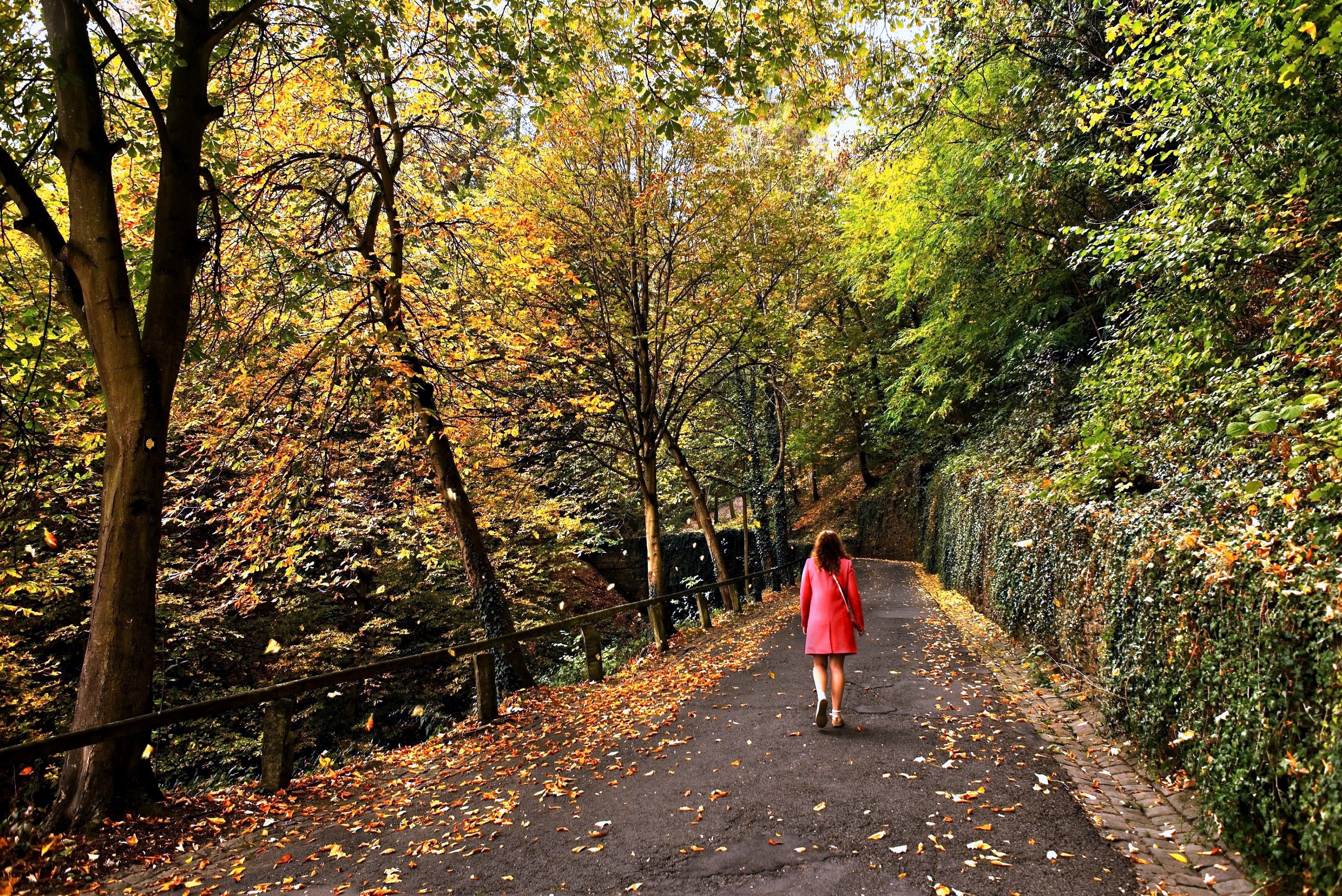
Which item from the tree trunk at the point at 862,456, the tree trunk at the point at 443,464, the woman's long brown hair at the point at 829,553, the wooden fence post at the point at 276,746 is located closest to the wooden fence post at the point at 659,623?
the tree trunk at the point at 443,464

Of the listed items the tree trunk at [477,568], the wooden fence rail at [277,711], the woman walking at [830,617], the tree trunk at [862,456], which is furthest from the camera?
the tree trunk at [862,456]

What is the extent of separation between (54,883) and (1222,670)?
23.5ft

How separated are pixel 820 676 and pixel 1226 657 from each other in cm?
344

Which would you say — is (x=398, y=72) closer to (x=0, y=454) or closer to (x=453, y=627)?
(x=0, y=454)

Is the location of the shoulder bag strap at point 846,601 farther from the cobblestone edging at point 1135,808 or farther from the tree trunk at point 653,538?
the tree trunk at point 653,538

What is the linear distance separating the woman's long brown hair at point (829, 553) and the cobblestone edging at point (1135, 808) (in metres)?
Result: 2.22

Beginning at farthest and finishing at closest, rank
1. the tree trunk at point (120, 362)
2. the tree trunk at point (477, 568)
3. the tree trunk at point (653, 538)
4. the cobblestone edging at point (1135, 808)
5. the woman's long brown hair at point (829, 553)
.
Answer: the tree trunk at point (653, 538) → the tree trunk at point (477, 568) → the woman's long brown hair at point (829, 553) → the tree trunk at point (120, 362) → the cobblestone edging at point (1135, 808)

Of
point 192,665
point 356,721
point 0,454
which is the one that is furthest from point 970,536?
point 0,454

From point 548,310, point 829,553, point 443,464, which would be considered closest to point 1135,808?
point 829,553

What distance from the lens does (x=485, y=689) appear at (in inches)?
325

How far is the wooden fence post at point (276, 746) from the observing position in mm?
6098

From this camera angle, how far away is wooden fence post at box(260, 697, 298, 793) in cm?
610

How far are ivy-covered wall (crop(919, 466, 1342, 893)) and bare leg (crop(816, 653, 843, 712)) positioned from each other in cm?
216

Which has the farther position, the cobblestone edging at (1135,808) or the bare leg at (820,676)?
the bare leg at (820,676)
